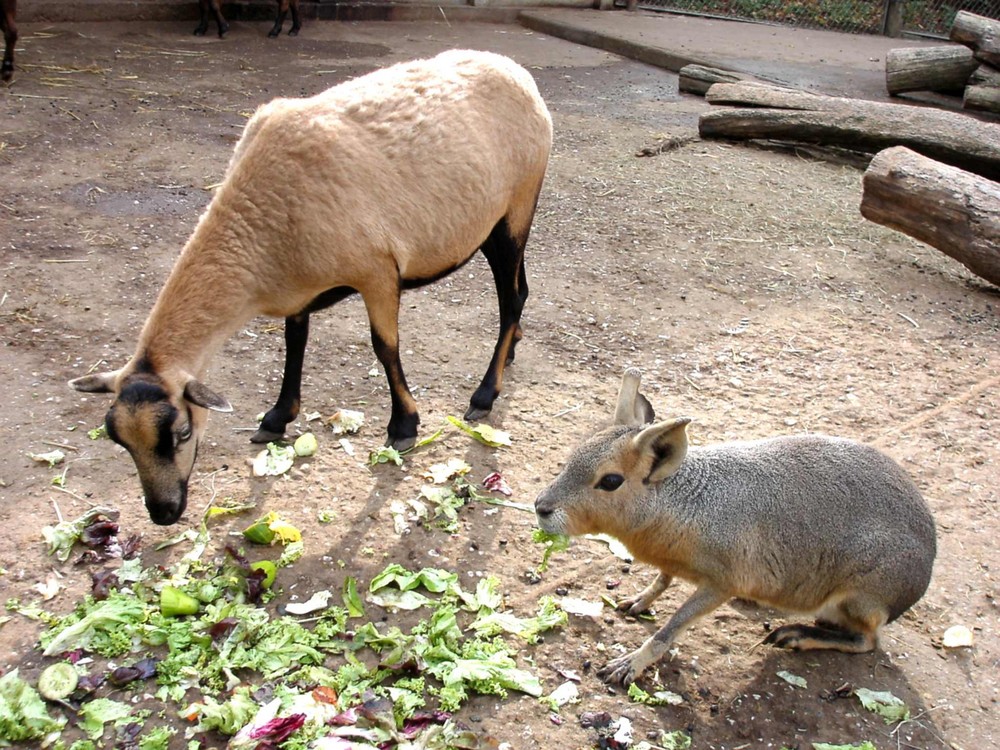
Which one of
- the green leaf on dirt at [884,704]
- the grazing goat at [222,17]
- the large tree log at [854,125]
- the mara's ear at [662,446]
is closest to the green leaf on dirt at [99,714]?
the mara's ear at [662,446]

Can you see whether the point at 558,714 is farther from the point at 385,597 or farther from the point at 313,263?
the point at 313,263

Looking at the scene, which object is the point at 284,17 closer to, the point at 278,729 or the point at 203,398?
the point at 203,398

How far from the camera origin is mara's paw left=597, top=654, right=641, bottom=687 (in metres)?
3.47

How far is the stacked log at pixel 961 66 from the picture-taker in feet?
36.7

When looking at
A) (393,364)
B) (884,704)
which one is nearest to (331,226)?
(393,364)

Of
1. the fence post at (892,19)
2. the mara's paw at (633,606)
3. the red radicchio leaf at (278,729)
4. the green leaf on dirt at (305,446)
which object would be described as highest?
the fence post at (892,19)

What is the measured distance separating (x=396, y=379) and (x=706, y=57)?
1138 centimetres

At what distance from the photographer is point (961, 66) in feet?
39.6

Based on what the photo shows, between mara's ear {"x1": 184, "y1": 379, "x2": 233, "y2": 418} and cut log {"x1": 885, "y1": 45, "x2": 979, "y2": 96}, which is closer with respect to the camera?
mara's ear {"x1": 184, "y1": 379, "x2": 233, "y2": 418}

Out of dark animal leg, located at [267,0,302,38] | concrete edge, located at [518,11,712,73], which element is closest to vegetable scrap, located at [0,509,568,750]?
dark animal leg, located at [267,0,302,38]

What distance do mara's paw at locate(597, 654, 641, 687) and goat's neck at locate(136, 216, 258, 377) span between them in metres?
2.08

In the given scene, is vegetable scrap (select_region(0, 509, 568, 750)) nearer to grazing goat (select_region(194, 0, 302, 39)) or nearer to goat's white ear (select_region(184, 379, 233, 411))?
goat's white ear (select_region(184, 379, 233, 411))

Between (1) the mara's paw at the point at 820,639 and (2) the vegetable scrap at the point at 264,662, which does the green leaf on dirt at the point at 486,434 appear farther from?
(1) the mara's paw at the point at 820,639

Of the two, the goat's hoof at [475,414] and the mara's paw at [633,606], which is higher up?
the goat's hoof at [475,414]
